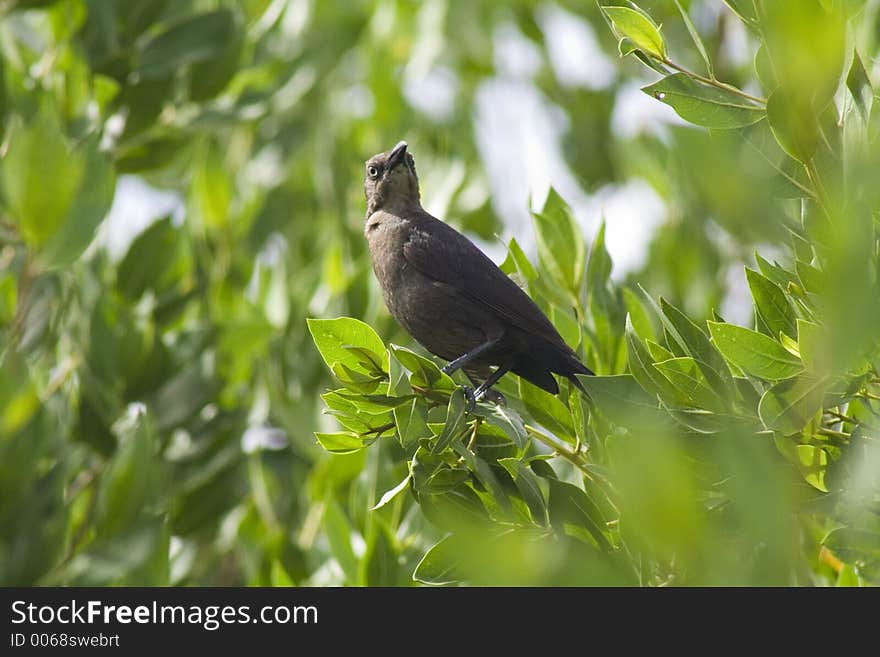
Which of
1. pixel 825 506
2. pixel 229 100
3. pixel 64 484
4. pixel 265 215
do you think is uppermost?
pixel 825 506

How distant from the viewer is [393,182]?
396 cm

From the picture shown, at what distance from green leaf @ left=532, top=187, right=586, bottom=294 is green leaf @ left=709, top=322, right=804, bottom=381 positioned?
0.91m

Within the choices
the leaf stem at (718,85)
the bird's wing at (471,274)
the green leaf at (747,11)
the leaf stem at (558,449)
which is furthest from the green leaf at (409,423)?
the green leaf at (747,11)

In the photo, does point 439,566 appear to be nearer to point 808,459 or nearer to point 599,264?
point 808,459

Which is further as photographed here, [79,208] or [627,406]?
[79,208]

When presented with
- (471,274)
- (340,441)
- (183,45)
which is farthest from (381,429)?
(183,45)

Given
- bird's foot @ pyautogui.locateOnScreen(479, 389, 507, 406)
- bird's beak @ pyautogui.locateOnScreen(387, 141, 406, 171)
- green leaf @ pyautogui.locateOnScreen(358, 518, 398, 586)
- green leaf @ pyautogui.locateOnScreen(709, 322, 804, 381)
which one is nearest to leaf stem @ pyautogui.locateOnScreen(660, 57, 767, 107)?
green leaf @ pyautogui.locateOnScreen(709, 322, 804, 381)

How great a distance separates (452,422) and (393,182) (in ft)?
6.70

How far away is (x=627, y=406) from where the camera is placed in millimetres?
2082

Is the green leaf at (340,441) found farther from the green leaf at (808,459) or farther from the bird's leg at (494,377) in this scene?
the green leaf at (808,459)

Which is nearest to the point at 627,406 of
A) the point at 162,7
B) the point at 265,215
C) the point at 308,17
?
the point at 162,7

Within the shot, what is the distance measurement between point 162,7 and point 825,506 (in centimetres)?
297
